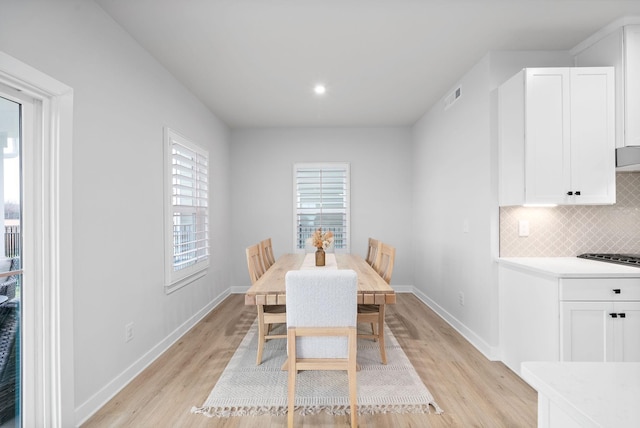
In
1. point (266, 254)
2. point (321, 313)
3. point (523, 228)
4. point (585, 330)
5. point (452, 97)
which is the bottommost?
point (585, 330)

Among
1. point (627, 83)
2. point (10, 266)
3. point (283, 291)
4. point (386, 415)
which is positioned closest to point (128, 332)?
point (10, 266)

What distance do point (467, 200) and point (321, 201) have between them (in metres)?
2.53

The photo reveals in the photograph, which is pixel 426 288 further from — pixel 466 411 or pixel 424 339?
pixel 466 411

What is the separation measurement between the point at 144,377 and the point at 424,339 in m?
2.53

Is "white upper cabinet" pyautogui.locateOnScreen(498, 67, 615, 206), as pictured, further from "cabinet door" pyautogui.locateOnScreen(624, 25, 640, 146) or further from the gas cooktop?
the gas cooktop

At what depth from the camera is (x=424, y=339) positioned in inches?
133

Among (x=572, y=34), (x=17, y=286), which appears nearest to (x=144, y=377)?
(x=17, y=286)

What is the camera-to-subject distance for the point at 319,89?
379 centimetres

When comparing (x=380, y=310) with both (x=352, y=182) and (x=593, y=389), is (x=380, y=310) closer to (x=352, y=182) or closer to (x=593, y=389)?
(x=593, y=389)

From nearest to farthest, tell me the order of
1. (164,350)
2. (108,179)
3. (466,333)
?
1. (108,179)
2. (164,350)
3. (466,333)

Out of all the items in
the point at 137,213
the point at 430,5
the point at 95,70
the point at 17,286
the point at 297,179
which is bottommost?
the point at 17,286

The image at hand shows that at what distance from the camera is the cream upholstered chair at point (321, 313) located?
6.50 ft

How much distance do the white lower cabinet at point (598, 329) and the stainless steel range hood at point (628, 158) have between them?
3.33 ft

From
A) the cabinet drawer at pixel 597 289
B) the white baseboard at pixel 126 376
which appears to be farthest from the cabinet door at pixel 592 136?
the white baseboard at pixel 126 376
